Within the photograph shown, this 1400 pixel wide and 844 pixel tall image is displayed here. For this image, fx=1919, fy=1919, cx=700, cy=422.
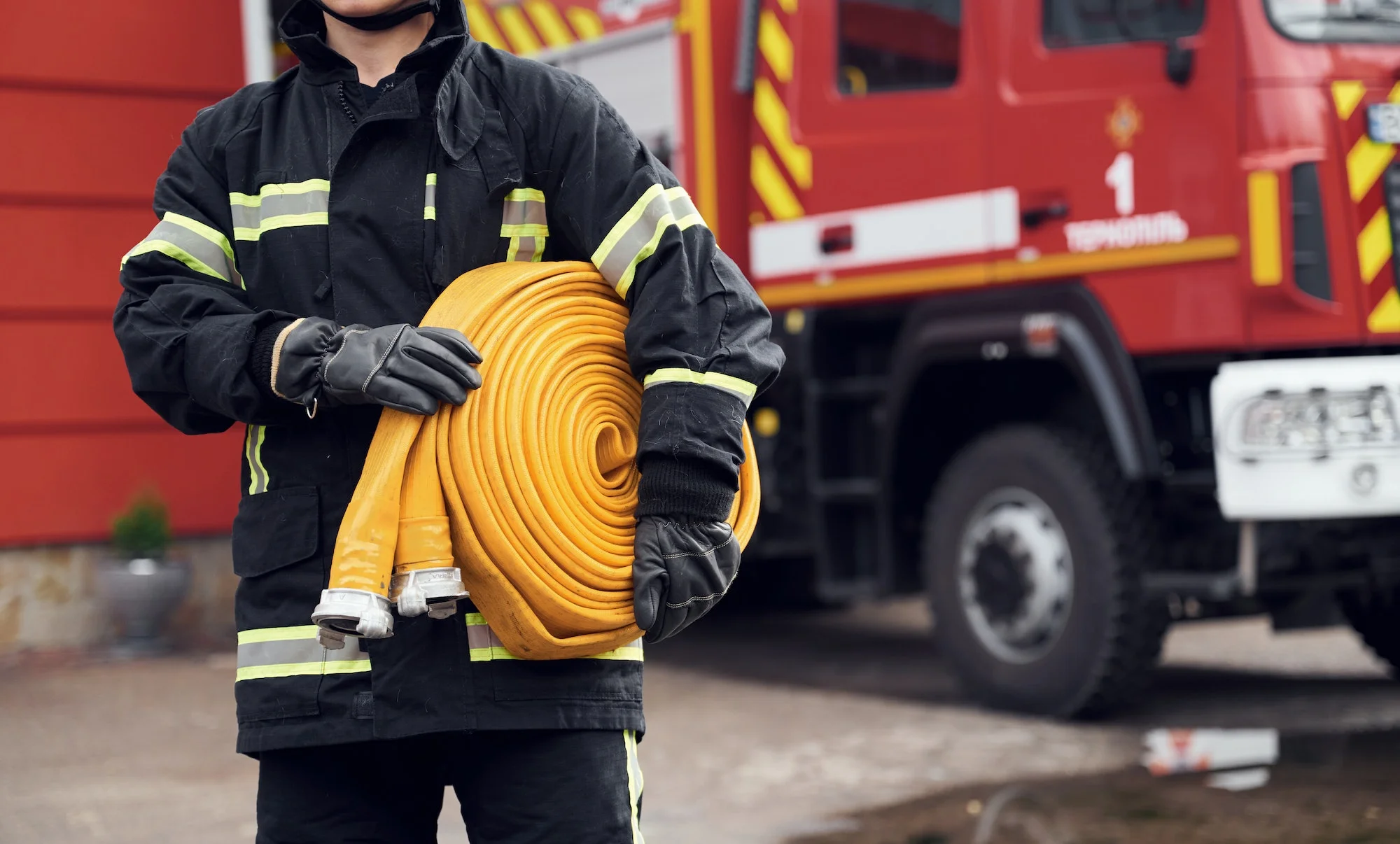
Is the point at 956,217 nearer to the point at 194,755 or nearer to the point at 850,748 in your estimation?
the point at 850,748

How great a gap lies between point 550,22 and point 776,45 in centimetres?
144

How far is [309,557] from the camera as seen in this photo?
2.33 meters

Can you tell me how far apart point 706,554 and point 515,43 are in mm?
6284

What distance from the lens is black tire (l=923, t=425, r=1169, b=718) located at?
5.89m

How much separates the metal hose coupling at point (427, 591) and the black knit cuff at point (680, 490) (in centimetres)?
25

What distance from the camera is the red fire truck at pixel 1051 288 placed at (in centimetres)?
549


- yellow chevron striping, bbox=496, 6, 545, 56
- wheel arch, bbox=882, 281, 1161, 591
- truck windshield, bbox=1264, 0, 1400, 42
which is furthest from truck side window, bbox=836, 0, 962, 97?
yellow chevron striping, bbox=496, 6, 545, 56

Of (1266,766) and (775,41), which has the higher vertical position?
(775,41)

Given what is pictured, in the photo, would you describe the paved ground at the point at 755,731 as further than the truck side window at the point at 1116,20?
No

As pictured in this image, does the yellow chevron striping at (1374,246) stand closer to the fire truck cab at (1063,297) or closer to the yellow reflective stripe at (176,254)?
the fire truck cab at (1063,297)

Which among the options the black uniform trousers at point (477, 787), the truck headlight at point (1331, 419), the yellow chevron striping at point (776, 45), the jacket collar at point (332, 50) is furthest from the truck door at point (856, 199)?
the black uniform trousers at point (477, 787)

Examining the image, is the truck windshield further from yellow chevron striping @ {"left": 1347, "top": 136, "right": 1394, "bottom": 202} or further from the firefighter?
the firefighter

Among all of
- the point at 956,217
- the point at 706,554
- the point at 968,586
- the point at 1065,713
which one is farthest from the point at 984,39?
the point at 706,554

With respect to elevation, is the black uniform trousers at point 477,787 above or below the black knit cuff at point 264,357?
below
